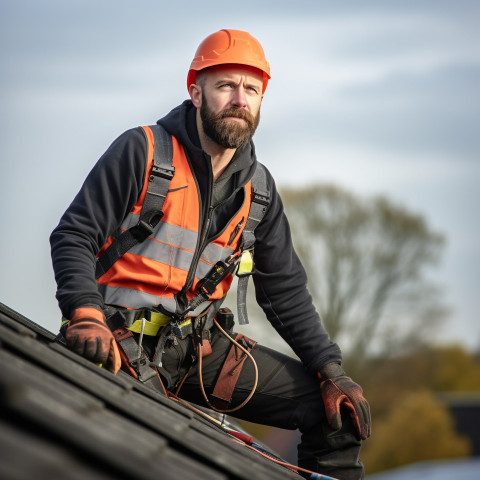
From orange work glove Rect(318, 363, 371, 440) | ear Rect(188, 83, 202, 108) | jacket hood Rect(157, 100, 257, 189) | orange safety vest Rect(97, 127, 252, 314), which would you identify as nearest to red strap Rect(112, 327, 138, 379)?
orange safety vest Rect(97, 127, 252, 314)

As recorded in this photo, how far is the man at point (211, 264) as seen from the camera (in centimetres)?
350

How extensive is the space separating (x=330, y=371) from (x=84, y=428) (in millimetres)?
2553

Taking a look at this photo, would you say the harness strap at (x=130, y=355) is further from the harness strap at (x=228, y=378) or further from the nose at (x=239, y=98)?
the nose at (x=239, y=98)

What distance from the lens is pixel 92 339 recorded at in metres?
2.89

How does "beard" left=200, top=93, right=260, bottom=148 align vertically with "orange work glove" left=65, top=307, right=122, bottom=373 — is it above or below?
above

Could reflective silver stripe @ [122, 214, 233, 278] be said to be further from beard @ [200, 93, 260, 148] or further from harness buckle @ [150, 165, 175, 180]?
beard @ [200, 93, 260, 148]

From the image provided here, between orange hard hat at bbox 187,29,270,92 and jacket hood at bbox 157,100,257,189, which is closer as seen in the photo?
jacket hood at bbox 157,100,257,189

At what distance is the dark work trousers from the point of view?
12.5 feet

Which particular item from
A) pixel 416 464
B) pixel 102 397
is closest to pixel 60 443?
pixel 102 397

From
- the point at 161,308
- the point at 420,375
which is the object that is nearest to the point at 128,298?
the point at 161,308

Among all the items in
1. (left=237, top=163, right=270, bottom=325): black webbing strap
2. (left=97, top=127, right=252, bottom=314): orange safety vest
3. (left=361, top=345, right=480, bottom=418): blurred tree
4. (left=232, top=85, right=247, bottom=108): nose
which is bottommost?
(left=97, top=127, right=252, bottom=314): orange safety vest

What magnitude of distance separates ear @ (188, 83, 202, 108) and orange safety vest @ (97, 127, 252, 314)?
0.37 meters

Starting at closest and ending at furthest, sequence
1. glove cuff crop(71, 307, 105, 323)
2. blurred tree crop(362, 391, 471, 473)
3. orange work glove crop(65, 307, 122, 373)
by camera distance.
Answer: orange work glove crop(65, 307, 122, 373)
glove cuff crop(71, 307, 105, 323)
blurred tree crop(362, 391, 471, 473)

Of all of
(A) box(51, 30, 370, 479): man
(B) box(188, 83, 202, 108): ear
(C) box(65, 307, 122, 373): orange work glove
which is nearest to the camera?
(C) box(65, 307, 122, 373): orange work glove
